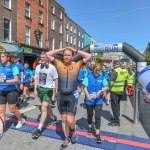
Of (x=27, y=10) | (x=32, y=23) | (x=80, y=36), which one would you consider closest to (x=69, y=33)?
(x=80, y=36)

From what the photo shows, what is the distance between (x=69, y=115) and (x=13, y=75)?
5.14ft

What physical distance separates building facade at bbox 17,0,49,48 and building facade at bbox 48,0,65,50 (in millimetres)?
1593

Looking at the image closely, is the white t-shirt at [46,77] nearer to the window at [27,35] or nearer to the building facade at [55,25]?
the window at [27,35]

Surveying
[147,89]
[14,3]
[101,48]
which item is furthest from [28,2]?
[147,89]

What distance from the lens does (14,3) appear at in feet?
64.8

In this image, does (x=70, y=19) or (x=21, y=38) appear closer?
(x=21, y=38)

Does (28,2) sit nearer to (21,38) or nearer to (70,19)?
(21,38)

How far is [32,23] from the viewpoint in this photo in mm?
22844

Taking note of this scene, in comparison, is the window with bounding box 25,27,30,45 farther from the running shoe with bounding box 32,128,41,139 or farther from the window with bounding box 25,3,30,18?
the running shoe with bounding box 32,128,41,139

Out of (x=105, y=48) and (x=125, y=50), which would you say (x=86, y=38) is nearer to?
(x=105, y=48)

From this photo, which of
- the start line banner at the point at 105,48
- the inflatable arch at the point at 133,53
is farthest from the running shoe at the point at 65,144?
the start line banner at the point at 105,48

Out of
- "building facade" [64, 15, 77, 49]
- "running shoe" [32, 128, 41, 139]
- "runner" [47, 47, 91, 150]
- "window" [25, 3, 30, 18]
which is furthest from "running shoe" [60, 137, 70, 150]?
"building facade" [64, 15, 77, 49]

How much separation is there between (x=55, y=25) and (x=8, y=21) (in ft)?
34.8

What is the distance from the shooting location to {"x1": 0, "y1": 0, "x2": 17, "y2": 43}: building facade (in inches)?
718
